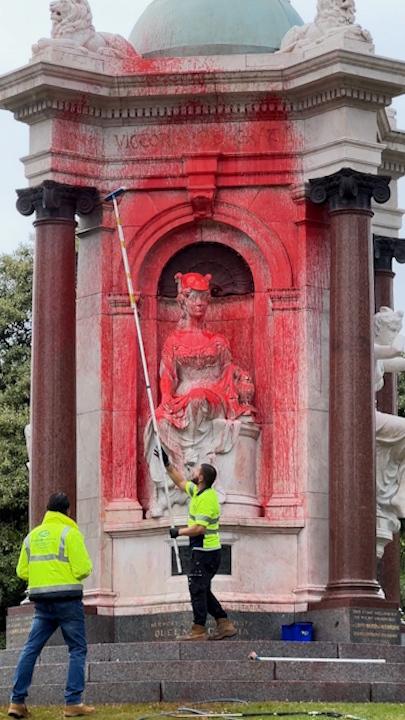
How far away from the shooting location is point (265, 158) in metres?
31.7

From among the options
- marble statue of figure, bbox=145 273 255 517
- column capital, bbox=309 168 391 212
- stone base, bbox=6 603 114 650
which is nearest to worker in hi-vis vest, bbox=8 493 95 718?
stone base, bbox=6 603 114 650

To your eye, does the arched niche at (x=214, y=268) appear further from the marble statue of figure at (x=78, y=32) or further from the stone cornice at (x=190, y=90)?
the marble statue of figure at (x=78, y=32)

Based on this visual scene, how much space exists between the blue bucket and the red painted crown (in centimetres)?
478

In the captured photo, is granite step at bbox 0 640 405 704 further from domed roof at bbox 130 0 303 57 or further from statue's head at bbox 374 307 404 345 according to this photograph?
domed roof at bbox 130 0 303 57

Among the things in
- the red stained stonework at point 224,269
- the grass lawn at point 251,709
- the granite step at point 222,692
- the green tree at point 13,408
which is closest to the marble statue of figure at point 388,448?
the red stained stonework at point 224,269

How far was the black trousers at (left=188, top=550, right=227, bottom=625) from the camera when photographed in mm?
27297

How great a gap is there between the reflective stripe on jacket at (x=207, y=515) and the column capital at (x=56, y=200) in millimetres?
5335

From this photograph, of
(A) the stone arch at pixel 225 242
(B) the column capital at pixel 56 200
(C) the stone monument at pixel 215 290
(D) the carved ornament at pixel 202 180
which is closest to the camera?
(C) the stone monument at pixel 215 290

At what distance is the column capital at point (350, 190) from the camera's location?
30.6 meters

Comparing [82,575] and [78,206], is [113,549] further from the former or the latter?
[82,575]

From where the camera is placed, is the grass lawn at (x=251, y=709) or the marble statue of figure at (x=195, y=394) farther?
the marble statue of figure at (x=195, y=394)

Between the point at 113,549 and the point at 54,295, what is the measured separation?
11.3 feet

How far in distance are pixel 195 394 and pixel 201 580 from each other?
4216 millimetres

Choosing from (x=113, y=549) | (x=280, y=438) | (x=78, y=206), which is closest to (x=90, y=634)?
(x=113, y=549)
